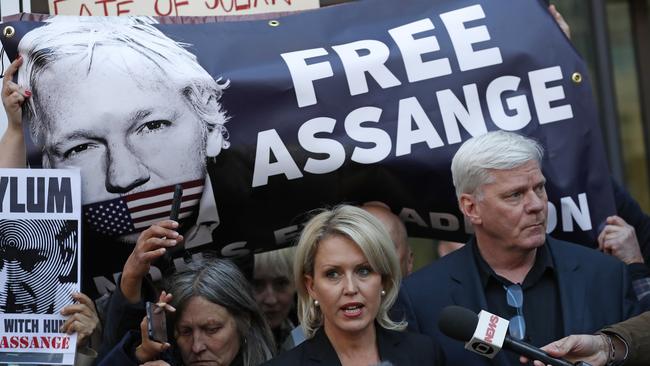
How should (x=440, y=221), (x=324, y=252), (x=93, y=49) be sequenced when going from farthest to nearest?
(x=440, y=221) < (x=93, y=49) < (x=324, y=252)

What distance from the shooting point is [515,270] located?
4.71 m

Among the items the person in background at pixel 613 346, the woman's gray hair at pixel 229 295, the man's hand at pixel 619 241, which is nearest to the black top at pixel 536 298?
the person in background at pixel 613 346

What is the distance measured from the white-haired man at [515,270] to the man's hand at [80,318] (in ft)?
3.46

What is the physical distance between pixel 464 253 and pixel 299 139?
72cm

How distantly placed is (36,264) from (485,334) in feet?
5.21

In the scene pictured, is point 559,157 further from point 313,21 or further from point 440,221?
point 313,21

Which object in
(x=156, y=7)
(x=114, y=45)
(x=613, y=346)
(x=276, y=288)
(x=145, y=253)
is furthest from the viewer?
(x=276, y=288)

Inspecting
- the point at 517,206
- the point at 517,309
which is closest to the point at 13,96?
the point at 517,206

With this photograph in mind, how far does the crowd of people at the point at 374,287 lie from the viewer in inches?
174

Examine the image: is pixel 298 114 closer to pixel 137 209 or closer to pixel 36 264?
pixel 137 209

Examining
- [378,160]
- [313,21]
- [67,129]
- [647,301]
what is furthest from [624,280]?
[67,129]

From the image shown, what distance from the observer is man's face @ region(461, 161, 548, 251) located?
463 centimetres

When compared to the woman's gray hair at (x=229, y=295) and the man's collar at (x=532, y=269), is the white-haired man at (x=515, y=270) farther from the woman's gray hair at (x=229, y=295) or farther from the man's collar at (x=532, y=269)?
the woman's gray hair at (x=229, y=295)

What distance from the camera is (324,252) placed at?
446 centimetres
